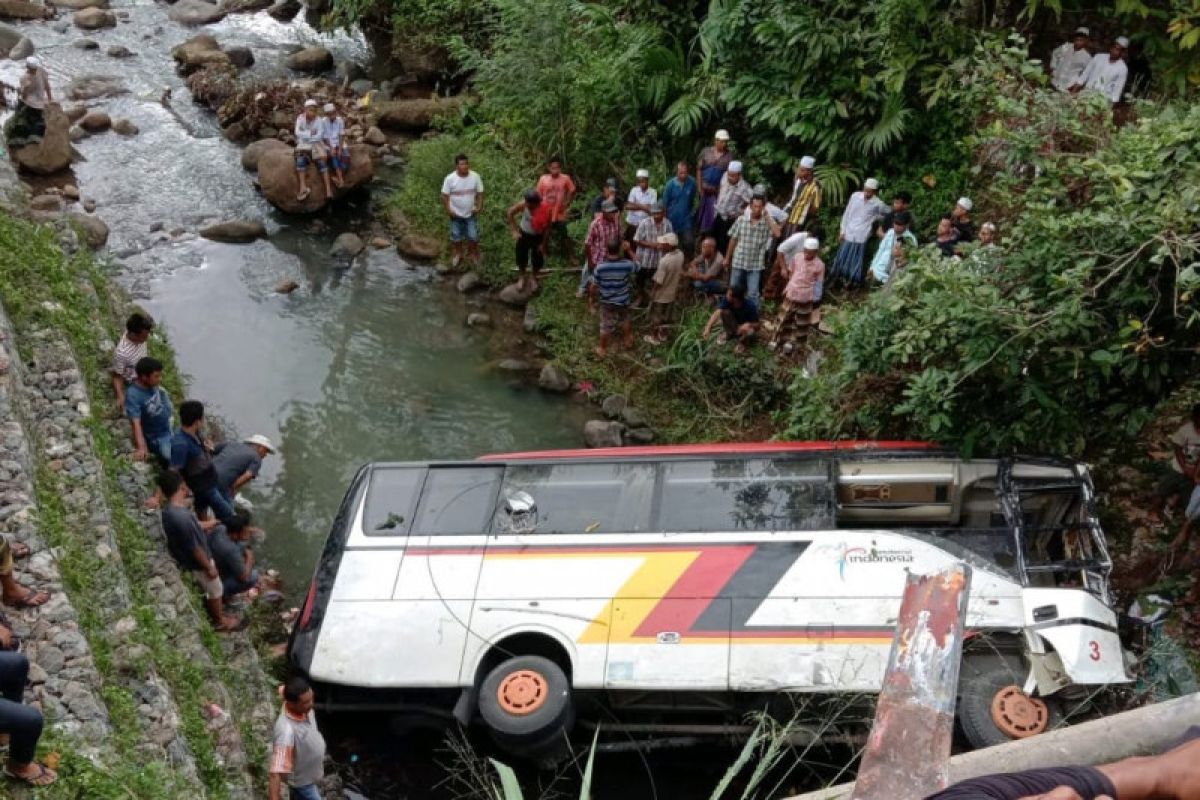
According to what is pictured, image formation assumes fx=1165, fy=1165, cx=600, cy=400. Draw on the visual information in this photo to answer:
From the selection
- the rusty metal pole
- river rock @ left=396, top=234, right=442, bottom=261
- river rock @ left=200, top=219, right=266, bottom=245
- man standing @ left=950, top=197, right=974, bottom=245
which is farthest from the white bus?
river rock @ left=200, top=219, right=266, bottom=245

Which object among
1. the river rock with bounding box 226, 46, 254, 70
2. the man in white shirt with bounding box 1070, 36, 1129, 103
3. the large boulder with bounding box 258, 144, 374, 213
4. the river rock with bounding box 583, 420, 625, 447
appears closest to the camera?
the river rock with bounding box 583, 420, 625, 447

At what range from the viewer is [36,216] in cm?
1255

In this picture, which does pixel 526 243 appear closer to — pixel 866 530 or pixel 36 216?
pixel 36 216

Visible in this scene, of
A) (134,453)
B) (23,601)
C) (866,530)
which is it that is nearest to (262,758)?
(23,601)

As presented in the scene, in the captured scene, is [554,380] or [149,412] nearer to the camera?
[149,412]

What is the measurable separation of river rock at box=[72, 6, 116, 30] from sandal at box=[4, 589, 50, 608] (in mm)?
15692

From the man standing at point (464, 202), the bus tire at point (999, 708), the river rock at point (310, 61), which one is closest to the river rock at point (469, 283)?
the man standing at point (464, 202)

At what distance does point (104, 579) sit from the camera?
24.5 feet

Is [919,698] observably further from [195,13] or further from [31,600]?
[195,13]

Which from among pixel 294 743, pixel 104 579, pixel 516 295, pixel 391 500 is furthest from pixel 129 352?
pixel 516 295

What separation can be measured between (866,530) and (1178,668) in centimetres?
218

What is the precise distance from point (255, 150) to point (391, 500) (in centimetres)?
865

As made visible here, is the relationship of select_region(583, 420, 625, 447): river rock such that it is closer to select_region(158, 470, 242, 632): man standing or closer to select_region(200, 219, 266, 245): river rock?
select_region(158, 470, 242, 632): man standing

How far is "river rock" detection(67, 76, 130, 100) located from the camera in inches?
685
